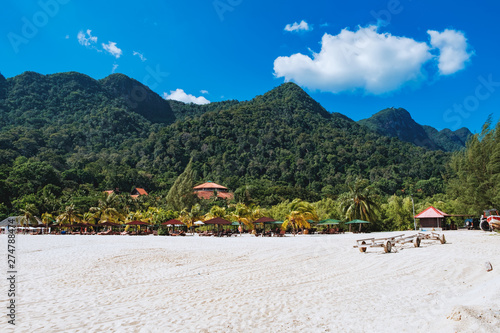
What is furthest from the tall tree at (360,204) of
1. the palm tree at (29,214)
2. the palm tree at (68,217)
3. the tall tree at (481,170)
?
the palm tree at (29,214)

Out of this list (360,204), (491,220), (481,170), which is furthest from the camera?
(360,204)

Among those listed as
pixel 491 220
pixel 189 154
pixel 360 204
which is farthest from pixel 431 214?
pixel 189 154

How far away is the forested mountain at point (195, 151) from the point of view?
7444cm

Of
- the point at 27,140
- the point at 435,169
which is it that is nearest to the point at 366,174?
the point at 435,169

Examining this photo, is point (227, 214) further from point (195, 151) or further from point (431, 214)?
point (195, 151)

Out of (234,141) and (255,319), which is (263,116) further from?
(255,319)

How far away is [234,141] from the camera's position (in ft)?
403

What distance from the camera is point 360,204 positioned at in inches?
1451

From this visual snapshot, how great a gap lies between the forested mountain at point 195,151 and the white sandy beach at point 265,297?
50.9 metres

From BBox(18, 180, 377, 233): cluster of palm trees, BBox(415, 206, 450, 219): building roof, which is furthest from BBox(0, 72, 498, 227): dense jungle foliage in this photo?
BBox(415, 206, 450, 219): building roof

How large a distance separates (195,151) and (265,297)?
4287 inches

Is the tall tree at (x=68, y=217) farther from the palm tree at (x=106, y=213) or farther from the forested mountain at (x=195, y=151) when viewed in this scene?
the forested mountain at (x=195, y=151)

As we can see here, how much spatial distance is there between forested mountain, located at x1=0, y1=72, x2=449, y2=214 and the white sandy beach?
50.9 metres

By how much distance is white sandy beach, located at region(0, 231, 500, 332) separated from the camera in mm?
4789
